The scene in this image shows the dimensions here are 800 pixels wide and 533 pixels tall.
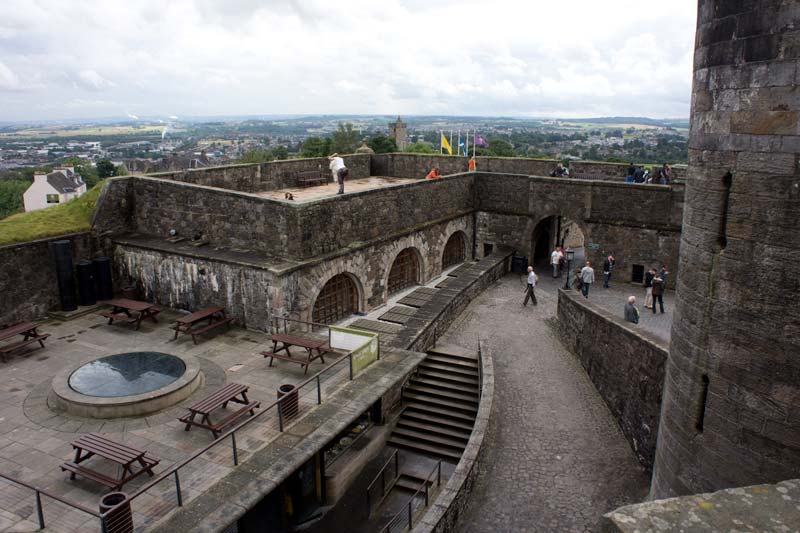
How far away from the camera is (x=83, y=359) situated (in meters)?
13.7

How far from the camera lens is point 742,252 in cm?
707

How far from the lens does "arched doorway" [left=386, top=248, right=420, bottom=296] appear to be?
21.0m

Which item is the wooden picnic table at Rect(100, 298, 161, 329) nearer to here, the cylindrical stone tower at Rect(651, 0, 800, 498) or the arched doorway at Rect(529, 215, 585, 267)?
the cylindrical stone tower at Rect(651, 0, 800, 498)

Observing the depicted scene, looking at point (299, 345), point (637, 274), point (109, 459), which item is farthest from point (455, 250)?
point (109, 459)

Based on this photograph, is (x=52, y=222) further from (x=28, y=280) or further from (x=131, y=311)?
(x=131, y=311)

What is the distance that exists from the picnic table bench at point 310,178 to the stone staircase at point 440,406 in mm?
12340

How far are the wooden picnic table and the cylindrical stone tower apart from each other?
13228 mm

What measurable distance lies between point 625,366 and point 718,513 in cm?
883

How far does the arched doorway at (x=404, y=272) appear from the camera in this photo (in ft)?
69.0

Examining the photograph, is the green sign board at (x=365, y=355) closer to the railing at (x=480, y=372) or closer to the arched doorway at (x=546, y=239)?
the railing at (x=480, y=372)

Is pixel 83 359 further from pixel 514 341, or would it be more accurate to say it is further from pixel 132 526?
pixel 514 341

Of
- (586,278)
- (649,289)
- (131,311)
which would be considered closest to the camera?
(131,311)

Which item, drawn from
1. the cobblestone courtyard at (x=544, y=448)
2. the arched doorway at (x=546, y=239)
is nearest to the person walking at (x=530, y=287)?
the cobblestone courtyard at (x=544, y=448)

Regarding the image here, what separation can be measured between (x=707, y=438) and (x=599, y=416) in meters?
6.77
